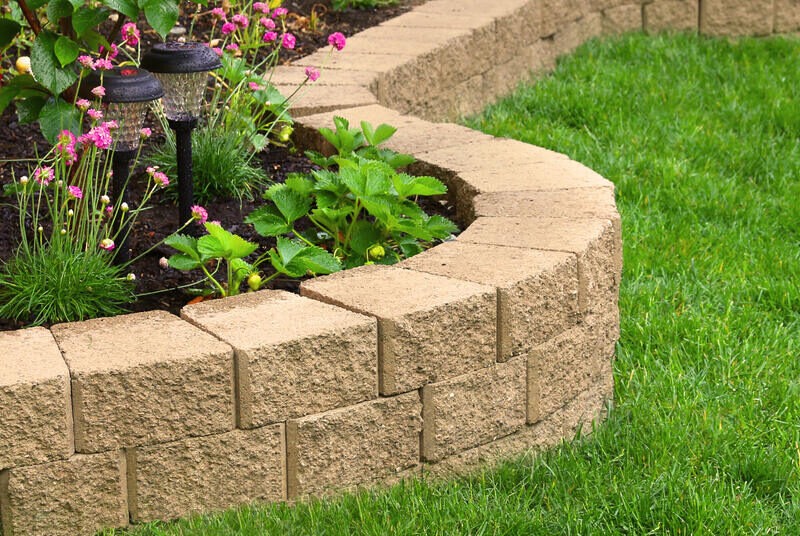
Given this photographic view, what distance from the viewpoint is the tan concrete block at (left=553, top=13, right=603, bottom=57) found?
636 centimetres

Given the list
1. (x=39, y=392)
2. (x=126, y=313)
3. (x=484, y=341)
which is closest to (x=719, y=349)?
(x=484, y=341)

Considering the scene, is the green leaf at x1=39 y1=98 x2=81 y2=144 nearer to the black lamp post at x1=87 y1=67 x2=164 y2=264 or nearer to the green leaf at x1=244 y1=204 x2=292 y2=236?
the black lamp post at x1=87 y1=67 x2=164 y2=264

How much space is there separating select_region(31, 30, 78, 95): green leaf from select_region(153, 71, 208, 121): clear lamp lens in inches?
10.7

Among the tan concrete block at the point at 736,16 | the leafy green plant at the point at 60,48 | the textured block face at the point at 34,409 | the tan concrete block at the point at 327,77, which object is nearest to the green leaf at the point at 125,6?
the leafy green plant at the point at 60,48

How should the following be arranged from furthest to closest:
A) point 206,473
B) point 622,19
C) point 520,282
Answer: point 622,19 < point 520,282 < point 206,473

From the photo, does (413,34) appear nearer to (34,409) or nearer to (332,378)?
(332,378)

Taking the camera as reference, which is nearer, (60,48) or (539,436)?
(60,48)

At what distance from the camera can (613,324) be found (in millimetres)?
3176

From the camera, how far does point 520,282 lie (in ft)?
8.80

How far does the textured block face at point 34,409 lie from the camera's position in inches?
87.2

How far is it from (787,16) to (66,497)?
19.1 feet

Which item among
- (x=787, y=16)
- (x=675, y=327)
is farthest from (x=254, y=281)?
(x=787, y=16)

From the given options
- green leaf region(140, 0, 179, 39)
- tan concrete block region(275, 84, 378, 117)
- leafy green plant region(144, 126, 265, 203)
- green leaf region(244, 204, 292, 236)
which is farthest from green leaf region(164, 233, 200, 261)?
tan concrete block region(275, 84, 378, 117)

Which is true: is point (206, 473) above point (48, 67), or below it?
below
